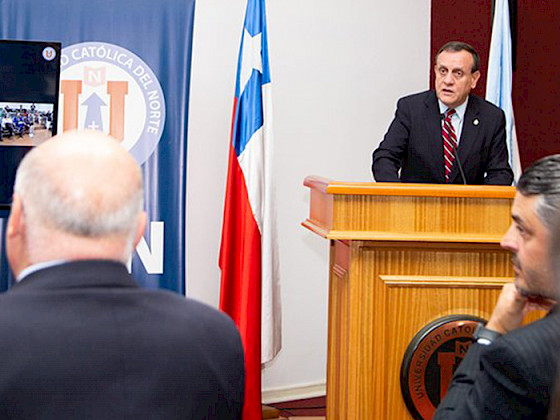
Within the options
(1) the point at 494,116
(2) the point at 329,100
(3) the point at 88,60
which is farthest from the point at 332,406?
(2) the point at 329,100

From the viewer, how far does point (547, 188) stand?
1.89m

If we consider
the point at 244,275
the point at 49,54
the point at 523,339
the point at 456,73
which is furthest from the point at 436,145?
the point at 523,339

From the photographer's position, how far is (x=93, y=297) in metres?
1.28

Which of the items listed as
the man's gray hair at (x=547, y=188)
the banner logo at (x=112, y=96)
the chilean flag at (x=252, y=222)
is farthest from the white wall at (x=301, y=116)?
the man's gray hair at (x=547, y=188)

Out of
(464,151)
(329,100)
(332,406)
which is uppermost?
(329,100)

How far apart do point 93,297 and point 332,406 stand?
1.93m

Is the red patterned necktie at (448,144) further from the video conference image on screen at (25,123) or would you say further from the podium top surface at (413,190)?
the video conference image on screen at (25,123)

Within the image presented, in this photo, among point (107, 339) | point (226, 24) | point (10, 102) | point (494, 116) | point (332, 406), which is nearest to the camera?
point (107, 339)

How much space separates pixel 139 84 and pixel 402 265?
6.83ft

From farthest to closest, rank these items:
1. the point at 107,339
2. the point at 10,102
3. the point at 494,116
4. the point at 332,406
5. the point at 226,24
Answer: the point at 226,24
the point at 494,116
the point at 10,102
the point at 332,406
the point at 107,339

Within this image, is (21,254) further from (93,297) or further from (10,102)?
(10,102)

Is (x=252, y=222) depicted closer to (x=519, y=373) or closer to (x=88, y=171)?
(x=519, y=373)

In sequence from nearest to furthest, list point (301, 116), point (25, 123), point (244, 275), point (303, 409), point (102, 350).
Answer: point (102, 350) → point (25, 123) → point (244, 275) → point (303, 409) → point (301, 116)

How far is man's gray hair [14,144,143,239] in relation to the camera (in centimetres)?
129
